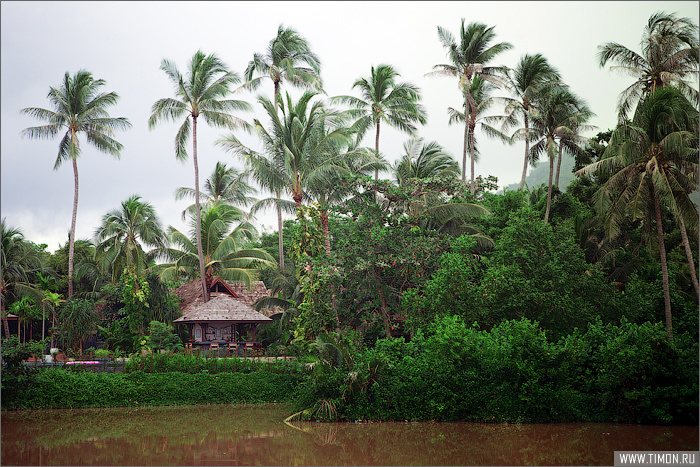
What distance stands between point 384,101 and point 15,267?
1887 cm

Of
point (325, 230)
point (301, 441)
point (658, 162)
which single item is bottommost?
point (301, 441)

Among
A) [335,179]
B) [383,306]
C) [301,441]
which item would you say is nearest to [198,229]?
[335,179]

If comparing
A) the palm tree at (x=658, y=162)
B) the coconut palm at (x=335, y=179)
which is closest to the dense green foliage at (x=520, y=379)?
the palm tree at (x=658, y=162)

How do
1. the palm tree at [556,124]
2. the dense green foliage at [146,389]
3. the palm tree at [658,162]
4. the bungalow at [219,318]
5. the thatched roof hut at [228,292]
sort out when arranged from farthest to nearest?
the thatched roof hut at [228,292] < the palm tree at [556,124] < the bungalow at [219,318] < the palm tree at [658,162] < the dense green foliage at [146,389]

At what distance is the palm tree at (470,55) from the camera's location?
91.3 ft

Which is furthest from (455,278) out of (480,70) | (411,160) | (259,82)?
(259,82)

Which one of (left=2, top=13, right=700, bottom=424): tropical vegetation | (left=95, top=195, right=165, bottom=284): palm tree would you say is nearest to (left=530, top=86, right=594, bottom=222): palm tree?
(left=2, top=13, right=700, bottom=424): tropical vegetation

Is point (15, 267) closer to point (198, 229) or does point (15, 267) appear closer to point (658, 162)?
point (198, 229)

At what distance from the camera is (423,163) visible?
27.0 meters

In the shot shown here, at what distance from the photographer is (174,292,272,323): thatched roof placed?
25.0 metres

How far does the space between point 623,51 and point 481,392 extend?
1440cm

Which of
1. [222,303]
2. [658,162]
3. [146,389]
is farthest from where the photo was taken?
[222,303]

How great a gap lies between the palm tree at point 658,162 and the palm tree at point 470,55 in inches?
369

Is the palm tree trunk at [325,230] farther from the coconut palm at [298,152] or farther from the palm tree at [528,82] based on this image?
the palm tree at [528,82]
